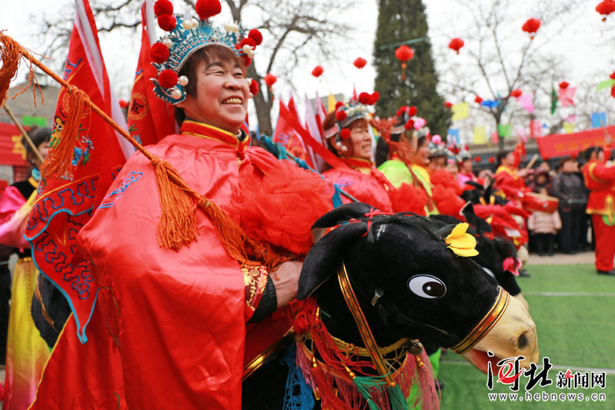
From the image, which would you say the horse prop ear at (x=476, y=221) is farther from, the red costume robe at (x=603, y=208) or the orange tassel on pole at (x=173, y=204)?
the red costume robe at (x=603, y=208)

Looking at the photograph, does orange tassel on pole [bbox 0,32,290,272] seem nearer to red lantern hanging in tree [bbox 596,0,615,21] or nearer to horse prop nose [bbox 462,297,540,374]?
horse prop nose [bbox 462,297,540,374]

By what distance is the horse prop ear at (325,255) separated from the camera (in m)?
1.53

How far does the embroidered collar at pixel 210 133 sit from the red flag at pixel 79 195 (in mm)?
416

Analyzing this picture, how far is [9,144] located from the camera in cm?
524

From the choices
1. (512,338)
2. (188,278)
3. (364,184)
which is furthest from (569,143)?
(188,278)

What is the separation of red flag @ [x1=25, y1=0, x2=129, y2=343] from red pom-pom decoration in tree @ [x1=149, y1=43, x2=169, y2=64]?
16.7 inches

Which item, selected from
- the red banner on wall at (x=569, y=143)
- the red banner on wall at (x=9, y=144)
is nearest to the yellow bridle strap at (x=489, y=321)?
the red banner on wall at (x=9, y=144)

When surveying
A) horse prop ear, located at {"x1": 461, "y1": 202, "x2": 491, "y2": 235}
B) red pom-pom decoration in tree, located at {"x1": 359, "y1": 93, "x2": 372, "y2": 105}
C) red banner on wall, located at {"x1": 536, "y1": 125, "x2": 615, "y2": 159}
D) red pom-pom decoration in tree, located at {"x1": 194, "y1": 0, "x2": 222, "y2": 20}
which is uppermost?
red pom-pom decoration in tree, located at {"x1": 194, "y1": 0, "x2": 222, "y2": 20}

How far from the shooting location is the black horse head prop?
137 cm

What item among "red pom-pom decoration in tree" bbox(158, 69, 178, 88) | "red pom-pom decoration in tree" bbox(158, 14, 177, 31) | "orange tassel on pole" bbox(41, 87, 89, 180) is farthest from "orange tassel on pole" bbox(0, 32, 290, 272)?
"red pom-pom decoration in tree" bbox(158, 14, 177, 31)

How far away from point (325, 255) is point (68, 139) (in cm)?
109

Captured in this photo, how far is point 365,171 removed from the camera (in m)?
3.79

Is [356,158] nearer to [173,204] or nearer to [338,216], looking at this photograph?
[338,216]

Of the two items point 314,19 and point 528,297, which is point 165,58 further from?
point 314,19
